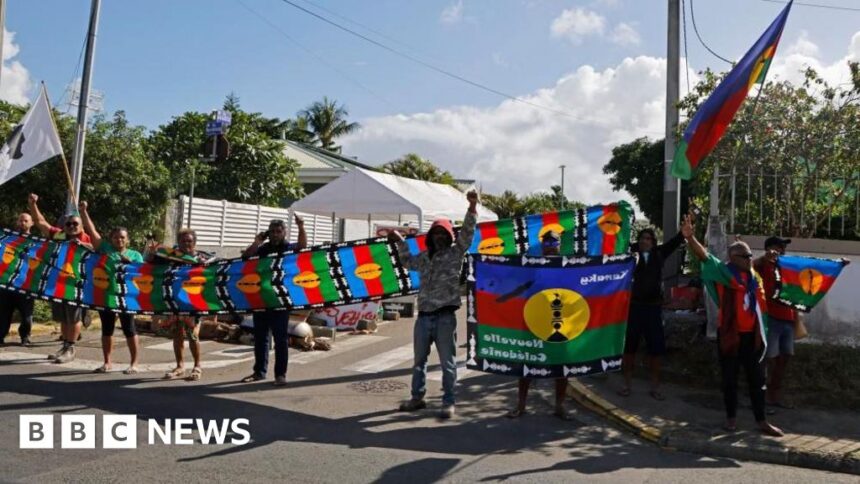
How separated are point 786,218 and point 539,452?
617 cm

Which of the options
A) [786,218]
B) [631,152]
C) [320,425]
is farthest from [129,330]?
[631,152]

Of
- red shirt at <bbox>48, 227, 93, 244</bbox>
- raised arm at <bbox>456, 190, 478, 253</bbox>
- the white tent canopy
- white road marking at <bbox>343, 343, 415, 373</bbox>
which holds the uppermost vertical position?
the white tent canopy

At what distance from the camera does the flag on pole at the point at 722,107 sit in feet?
25.8

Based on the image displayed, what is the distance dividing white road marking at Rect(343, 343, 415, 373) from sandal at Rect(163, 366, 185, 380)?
2.09 meters

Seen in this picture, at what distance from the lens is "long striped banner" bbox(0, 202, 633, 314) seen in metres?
8.14

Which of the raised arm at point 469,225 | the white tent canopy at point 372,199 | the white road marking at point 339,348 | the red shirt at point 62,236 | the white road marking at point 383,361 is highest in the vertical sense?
the white tent canopy at point 372,199

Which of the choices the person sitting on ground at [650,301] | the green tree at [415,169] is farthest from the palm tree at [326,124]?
the person sitting on ground at [650,301]

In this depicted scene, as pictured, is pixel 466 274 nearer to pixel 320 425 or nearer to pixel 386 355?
pixel 320 425

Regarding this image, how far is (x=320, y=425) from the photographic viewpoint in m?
6.52

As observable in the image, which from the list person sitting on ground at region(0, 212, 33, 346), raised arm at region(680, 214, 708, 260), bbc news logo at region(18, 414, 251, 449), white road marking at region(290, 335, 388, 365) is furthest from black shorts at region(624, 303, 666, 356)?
person sitting on ground at region(0, 212, 33, 346)

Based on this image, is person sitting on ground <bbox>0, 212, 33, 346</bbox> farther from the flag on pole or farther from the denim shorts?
the denim shorts

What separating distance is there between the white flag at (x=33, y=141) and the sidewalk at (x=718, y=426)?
25.1 ft

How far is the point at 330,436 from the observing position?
6.18 meters

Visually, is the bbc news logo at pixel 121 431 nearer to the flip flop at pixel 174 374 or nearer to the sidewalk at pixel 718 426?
the flip flop at pixel 174 374
